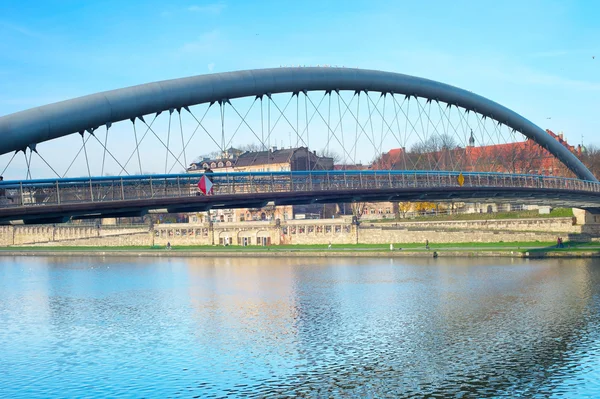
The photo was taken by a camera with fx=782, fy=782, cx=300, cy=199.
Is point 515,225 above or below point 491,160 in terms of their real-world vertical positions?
below

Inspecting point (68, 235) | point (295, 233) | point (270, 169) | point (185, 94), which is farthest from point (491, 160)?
point (185, 94)

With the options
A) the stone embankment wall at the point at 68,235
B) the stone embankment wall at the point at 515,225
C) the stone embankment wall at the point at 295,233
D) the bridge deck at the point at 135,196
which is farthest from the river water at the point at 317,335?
the stone embankment wall at the point at 68,235

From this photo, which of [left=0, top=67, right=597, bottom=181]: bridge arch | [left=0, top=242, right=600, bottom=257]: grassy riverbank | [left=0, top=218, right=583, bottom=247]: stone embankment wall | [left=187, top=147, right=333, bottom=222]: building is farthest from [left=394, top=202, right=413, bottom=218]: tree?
[left=0, top=67, right=597, bottom=181]: bridge arch

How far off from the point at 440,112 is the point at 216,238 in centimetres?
4196

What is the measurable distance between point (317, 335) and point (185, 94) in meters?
11.0

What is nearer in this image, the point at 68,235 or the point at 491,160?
the point at 491,160

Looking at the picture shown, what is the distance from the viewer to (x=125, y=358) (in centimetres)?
2723

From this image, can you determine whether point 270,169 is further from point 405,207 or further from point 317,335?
point 317,335

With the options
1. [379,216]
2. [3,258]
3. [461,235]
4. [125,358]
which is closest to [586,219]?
[461,235]

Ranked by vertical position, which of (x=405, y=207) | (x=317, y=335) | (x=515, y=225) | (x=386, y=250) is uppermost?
(x=405, y=207)

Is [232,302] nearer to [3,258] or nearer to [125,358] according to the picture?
[125,358]

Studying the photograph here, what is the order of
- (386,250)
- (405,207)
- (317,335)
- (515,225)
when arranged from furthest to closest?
(405,207), (515,225), (386,250), (317,335)

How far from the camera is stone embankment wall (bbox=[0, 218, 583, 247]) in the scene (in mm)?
68062

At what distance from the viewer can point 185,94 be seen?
31641mm
